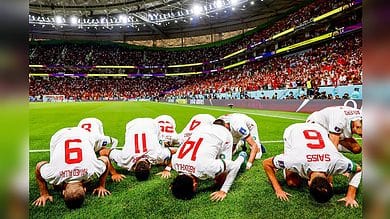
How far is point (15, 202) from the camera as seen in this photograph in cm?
70

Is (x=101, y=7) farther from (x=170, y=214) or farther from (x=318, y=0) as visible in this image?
(x=170, y=214)

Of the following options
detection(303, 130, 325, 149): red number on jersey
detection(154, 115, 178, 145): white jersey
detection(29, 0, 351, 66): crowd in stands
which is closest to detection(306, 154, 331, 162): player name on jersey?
detection(303, 130, 325, 149): red number on jersey

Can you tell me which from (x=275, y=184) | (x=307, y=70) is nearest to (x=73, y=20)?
(x=307, y=70)

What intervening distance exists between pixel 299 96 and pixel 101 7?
3880 cm

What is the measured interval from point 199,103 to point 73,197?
114ft

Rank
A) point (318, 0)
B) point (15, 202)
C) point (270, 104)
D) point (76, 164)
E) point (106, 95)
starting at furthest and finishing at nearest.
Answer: point (106, 95) → point (318, 0) → point (270, 104) → point (76, 164) → point (15, 202)

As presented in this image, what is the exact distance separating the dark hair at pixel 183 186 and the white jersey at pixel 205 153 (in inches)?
5.8

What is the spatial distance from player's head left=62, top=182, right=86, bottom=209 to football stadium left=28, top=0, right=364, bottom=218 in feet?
0.11

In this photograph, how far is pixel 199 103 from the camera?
38000mm

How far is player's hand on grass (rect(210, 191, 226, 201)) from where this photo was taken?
362cm

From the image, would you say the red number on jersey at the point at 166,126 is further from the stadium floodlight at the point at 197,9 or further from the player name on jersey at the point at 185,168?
the stadium floodlight at the point at 197,9

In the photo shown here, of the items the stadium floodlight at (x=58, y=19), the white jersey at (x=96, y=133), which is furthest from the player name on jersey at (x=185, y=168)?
the stadium floodlight at (x=58, y=19)

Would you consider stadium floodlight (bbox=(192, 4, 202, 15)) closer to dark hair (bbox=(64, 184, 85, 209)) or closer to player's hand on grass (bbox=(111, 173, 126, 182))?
player's hand on grass (bbox=(111, 173, 126, 182))

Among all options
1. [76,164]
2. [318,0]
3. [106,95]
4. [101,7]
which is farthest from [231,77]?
[76,164]
